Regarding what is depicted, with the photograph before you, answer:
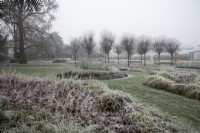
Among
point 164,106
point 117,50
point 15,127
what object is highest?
point 117,50

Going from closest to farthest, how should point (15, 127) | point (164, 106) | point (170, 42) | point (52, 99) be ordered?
point (15, 127), point (52, 99), point (164, 106), point (170, 42)

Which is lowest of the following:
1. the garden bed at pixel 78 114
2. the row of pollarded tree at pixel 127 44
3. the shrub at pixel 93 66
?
the garden bed at pixel 78 114

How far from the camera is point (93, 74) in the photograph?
26.4 feet

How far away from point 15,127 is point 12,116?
0.27 metres

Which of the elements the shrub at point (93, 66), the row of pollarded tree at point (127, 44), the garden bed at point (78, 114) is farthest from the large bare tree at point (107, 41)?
the garden bed at point (78, 114)

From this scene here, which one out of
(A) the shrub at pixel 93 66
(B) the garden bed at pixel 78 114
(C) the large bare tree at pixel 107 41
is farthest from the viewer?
(C) the large bare tree at pixel 107 41

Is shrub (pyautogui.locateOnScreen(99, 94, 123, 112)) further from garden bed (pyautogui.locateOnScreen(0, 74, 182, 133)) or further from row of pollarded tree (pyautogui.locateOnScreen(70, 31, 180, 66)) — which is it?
row of pollarded tree (pyautogui.locateOnScreen(70, 31, 180, 66))

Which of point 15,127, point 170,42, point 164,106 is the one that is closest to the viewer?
point 15,127

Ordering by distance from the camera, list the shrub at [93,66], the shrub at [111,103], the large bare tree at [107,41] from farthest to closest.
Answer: the large bare tree at [107,41] < the shrub at [93,66] < the shrub at [111,103]

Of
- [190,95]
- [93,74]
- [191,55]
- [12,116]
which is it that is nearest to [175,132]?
[12,116]

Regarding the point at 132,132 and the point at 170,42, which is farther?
the point at 170,42

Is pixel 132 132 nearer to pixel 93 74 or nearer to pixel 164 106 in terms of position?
pixel 164 106

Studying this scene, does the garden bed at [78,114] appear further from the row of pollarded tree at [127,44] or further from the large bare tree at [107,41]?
the large bare tree at [107,41]

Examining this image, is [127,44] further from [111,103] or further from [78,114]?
[78,114]
